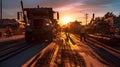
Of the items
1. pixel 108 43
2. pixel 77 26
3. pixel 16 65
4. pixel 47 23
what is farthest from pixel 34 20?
pixel 77 26

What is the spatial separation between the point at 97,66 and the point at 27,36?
20.4 m

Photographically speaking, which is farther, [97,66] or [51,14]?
[51,14]

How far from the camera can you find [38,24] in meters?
33.5

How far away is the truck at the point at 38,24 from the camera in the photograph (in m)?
33.1

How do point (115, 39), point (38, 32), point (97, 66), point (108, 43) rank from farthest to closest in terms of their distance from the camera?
point (38, 32) < point (108, 43) < point (115, 39) < point (97, 66)

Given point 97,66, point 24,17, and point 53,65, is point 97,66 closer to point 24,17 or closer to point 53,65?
point 53,65

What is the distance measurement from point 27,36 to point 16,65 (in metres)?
19.5

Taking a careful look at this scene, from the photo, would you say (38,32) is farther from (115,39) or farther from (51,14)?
(115,39)

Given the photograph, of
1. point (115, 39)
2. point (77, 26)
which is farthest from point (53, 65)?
point (77, 26)

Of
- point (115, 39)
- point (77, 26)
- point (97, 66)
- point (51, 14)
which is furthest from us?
point (77, 26)

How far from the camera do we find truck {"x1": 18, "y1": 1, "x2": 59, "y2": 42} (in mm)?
33094

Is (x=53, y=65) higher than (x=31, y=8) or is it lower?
lower

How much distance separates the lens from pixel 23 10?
34.6 metres

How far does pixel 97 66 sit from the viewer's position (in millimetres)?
13906
